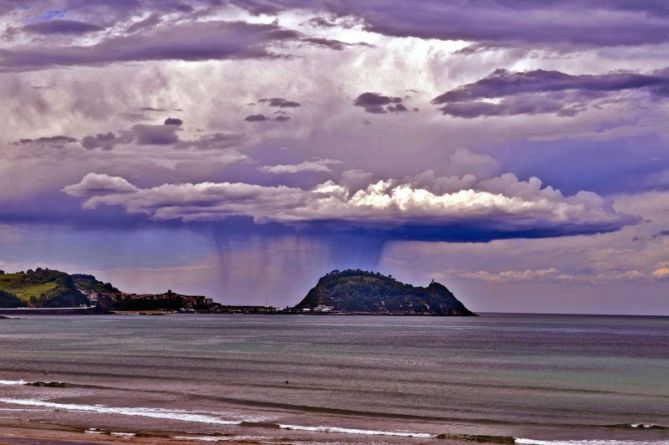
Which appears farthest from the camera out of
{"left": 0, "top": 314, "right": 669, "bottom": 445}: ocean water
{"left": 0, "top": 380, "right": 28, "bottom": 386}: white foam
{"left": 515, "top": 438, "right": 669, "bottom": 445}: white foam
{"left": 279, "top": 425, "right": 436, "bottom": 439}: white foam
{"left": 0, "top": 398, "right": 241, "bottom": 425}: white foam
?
{"left": 0, "top": 380, "right": 28, "bottom": 386}: white foam

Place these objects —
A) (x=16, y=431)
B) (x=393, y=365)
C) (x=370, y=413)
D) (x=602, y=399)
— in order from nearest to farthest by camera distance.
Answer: (x=16, y=431) < (x=370, y=413) < (x=602, y=399) < (x=393, y=365)

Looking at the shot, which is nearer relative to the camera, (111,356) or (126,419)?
(126,419)

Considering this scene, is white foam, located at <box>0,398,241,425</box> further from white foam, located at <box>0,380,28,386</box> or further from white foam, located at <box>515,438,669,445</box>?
white foam, located at <box>515,438,669,445</box>

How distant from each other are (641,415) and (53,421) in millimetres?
38941

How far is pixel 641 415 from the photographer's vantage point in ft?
204

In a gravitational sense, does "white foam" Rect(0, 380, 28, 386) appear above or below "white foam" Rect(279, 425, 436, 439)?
above

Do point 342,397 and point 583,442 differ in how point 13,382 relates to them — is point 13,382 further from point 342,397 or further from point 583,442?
point 583,442

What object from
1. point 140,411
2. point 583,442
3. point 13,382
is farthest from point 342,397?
point 13,382

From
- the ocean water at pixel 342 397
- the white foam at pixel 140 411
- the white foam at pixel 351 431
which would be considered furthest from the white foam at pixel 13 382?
the white foam at pixel 351 431

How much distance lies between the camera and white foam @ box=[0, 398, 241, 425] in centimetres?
5545

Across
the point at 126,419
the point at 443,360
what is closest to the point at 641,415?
the point at 126,419

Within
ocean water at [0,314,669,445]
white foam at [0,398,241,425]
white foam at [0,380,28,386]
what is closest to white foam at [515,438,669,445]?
ocean water at [0,314,669,445]

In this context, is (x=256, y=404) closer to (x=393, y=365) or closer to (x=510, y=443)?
(x=510, y=443)

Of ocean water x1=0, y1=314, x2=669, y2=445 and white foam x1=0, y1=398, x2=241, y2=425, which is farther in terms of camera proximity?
white foam x1=0, y1=398, x2=241, y2=425
